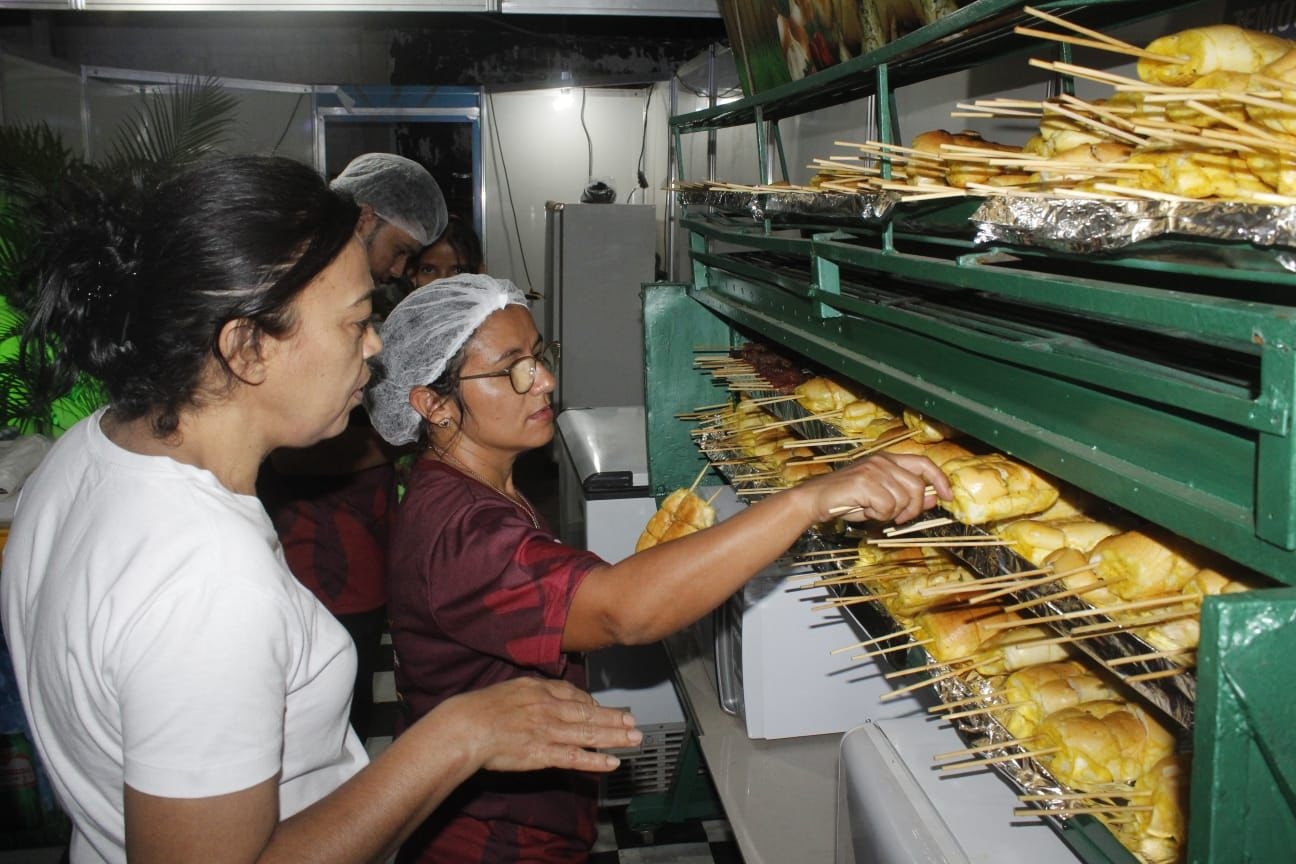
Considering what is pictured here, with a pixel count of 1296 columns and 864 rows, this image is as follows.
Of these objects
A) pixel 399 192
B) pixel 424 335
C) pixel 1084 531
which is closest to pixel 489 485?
pixel 424 335

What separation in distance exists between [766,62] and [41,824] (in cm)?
483

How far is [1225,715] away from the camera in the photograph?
1.02 m

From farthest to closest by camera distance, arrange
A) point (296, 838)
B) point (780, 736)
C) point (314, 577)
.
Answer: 1. point (314, 577)
2. point (780, 736)
3. point (296, 838)

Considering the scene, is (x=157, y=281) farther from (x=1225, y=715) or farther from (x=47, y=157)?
(x=47, y=157)

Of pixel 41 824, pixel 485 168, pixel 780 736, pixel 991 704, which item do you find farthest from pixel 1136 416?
pixel 485 168

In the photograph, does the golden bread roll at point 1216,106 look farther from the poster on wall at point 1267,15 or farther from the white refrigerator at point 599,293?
the white refrigerator at point 599,293

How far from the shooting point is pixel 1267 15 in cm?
210

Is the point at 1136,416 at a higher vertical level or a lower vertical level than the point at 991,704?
higher

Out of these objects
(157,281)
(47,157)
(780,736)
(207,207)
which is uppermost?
(47,157)

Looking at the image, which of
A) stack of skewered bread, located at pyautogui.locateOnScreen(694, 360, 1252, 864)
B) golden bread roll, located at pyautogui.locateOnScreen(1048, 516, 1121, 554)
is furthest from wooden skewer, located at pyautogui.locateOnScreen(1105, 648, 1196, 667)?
golden bread roll, located at pyautogui.locateOnScreen(1048, 516, 1121, 554)

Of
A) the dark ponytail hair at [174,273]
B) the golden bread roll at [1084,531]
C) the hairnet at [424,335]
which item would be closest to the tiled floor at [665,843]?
the hairnet at [424,335]

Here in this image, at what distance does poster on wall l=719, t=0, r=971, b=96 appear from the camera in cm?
250

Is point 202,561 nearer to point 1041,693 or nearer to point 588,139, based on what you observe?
point 1041,693

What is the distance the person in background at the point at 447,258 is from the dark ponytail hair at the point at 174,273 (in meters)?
3.61
